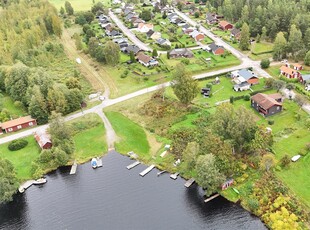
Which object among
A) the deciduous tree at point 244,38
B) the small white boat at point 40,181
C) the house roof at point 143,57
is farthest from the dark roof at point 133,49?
the small white boat at point 40,181

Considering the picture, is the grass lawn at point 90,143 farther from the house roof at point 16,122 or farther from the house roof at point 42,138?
the house roof at point 16,122

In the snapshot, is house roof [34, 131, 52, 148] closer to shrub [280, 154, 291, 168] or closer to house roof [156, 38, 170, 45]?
shrub [280, 154, 291, 168]

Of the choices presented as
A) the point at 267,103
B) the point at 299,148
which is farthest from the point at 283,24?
the point at 299,148

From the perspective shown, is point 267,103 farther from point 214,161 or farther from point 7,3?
point 7,3

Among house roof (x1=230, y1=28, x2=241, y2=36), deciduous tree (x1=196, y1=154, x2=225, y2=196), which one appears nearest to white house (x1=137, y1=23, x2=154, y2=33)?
house roof (x1=230, y1=28, x2=241, y2=36)

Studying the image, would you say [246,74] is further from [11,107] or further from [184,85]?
[11,107]

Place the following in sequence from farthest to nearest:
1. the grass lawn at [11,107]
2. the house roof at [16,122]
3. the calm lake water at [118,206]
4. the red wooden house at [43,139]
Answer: the grass lawn at [11,107], the house roof at [16,122], the red wooden house at [43,139], the calm lake water at [118,206]
